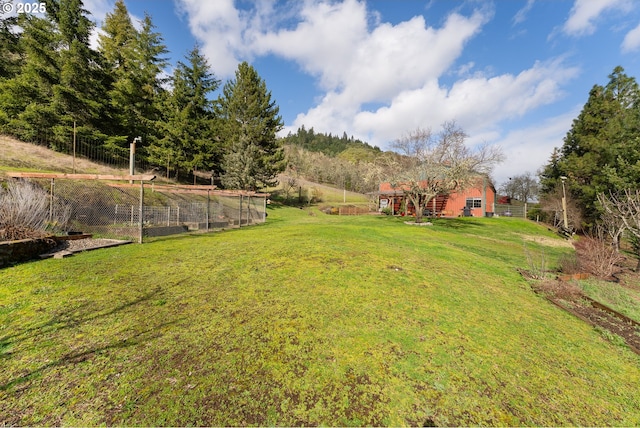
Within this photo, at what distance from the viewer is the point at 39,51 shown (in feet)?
61.3

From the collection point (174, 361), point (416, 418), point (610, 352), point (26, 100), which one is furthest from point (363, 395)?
point (26, 100)

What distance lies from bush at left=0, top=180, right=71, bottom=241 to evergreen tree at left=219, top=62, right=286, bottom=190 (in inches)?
733

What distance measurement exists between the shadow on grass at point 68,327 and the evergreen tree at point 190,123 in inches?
967

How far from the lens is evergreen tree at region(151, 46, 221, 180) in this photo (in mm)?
24547

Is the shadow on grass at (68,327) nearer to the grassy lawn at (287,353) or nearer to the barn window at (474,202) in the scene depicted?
the grassy lawn at (287,353)

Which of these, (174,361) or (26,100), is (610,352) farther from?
(26,100)

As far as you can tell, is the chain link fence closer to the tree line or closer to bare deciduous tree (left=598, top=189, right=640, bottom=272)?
the tree line

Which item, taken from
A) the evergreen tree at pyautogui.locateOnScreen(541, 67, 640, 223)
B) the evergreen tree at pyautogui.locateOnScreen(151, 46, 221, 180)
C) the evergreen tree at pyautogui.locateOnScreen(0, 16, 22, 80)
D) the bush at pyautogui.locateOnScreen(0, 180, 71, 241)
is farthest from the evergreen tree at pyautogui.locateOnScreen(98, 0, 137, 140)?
the evergreen tree at pyautogui.locateOnScreen(541, 67, 640, 223)

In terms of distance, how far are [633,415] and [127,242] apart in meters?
10.9

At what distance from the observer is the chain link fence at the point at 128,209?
29.0ft

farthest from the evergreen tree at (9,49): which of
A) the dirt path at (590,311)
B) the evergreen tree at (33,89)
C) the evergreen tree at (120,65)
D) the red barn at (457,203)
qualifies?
the dirt path at (590,311)

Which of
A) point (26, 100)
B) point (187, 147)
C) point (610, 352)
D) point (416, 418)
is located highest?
point (26, 100)

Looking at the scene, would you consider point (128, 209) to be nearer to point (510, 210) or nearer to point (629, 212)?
point (629, 212)

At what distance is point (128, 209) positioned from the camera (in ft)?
37.1
